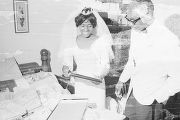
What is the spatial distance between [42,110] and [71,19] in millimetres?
906

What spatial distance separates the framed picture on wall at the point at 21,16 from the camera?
2387 millimetres

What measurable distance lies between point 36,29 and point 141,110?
137 centimetres

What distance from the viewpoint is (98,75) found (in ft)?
8.38

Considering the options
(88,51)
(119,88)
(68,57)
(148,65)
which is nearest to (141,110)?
(119,88)

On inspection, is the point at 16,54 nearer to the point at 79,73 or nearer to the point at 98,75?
the point at 79,73

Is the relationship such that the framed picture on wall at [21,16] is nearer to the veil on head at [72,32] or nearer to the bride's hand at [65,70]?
the veil on head at [72,32]

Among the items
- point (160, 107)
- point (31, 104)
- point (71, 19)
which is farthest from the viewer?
point (160, 107)

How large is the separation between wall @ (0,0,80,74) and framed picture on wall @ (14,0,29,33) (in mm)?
29

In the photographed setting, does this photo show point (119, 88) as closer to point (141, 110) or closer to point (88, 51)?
point (141, 110)

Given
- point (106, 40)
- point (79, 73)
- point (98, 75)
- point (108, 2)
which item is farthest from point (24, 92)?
point (108, 2)

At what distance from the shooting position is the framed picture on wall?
2.39m

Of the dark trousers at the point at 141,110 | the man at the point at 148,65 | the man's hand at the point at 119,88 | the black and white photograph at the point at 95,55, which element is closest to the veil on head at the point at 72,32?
the black and white photograph at the point at 95,55

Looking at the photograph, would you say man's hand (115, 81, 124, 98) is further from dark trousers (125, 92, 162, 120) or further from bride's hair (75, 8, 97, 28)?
bride's hair (75, 8, 97, 28)

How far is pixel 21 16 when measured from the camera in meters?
2.41
